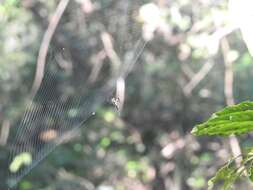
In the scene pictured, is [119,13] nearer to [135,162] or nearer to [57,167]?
[57,167]

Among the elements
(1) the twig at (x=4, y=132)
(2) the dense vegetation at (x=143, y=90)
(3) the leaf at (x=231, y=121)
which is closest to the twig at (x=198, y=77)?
(2) the dense vegetation at (x=143, y=90)

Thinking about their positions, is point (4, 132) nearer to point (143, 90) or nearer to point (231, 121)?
point (143, 90)

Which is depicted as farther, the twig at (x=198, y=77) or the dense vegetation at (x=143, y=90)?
the twig at (x=198, y=77)

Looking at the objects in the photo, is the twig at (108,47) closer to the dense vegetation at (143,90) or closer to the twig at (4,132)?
the dense vegetation at (143,90)

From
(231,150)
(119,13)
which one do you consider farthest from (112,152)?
(119,13)

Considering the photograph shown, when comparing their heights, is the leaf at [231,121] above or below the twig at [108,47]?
above

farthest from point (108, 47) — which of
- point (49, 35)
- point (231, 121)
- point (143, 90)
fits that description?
point (231, 121)

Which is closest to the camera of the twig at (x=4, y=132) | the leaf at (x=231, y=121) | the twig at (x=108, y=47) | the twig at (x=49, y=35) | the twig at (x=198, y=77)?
the leaf at (x=231, y=121)
